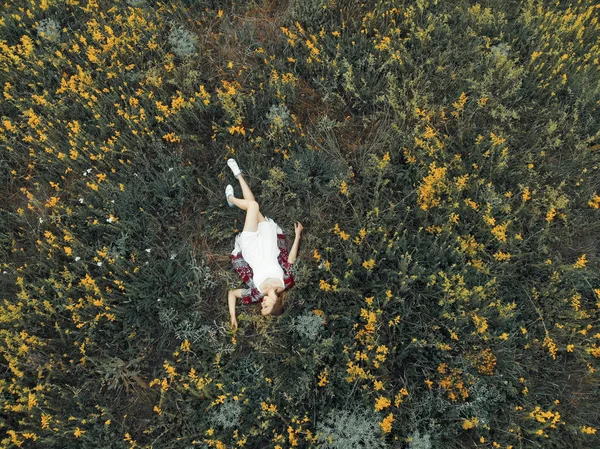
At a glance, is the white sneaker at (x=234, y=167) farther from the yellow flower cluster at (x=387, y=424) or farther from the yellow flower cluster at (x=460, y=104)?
the yellow flower cluster at (x=387, y=424)

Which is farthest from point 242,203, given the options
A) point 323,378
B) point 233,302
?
point 323,378

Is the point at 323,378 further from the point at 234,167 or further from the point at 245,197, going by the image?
the point at 234,167

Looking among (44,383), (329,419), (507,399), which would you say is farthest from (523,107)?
(44,383)

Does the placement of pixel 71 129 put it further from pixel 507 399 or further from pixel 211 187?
pixel 507 399

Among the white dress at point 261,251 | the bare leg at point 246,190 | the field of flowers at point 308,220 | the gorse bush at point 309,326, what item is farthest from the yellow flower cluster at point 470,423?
the bare leg at point 246,190

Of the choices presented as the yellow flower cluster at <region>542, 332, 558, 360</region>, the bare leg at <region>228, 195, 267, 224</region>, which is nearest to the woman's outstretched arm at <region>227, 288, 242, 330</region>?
the bare leg at <region>228, 195, 267, 224</region>

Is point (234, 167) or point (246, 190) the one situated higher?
point (234, 167)
